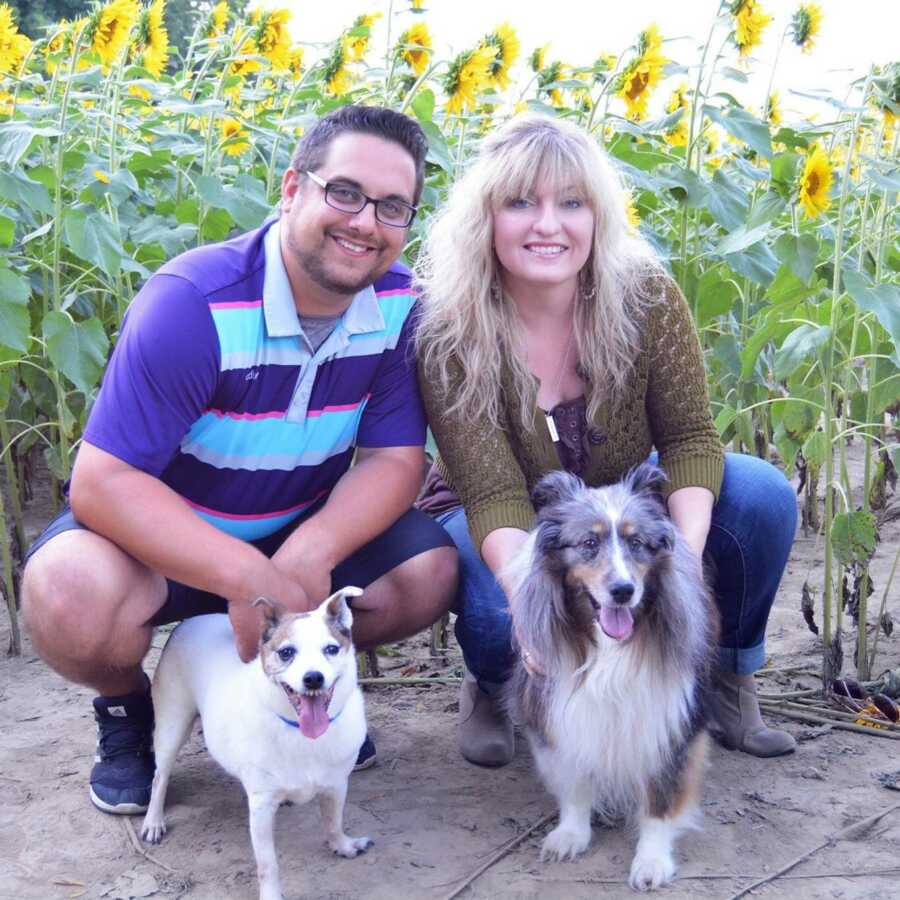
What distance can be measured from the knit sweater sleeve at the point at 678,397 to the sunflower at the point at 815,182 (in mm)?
454

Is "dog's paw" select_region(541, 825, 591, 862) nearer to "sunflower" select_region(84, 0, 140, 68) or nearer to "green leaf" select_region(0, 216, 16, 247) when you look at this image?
"green leaf" select_region(0, 216, 16, 247)

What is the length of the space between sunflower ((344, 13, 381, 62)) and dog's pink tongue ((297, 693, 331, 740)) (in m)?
2.83

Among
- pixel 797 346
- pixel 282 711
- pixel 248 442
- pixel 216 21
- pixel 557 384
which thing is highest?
pixel 216 21

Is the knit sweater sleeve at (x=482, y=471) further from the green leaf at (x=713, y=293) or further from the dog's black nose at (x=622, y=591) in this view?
the green leaf at (x=713, y=293)

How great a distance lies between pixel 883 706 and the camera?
3.72 m

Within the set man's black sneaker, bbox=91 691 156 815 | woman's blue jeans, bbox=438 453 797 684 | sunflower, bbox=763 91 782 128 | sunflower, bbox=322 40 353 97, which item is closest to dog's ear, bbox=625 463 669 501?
woman's blue jeans, bbox=438 453 797 684

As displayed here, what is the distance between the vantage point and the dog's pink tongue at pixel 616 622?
2744 millimetres

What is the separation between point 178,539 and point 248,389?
1.38ft

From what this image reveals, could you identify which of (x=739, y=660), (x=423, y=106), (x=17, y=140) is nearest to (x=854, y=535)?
(x=739, y=660)

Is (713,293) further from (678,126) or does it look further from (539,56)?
(539,56)

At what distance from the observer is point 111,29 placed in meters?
4.40

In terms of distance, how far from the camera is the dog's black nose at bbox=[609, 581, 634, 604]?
104 inches

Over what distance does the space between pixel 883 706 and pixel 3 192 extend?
10.3 ft

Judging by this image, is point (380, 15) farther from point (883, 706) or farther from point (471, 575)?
point (883, 706)
